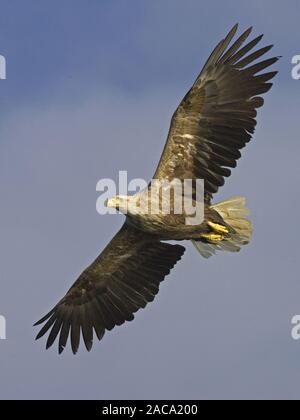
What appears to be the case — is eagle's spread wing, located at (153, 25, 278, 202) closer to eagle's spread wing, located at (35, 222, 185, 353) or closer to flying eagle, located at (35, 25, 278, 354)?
flying eagle, located at (35, 25, 278, 354)

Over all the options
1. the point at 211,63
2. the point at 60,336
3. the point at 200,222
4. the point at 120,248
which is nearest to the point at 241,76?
the point at 211,63

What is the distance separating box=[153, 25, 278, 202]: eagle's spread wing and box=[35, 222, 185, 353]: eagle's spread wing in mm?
1726

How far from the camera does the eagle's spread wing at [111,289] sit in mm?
20031

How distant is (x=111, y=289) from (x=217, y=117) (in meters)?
3.26

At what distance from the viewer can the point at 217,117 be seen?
728 inches

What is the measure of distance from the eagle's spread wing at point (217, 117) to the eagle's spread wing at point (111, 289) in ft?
5.66

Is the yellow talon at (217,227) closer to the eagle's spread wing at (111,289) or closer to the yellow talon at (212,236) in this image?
the yellow talon at (212,236)

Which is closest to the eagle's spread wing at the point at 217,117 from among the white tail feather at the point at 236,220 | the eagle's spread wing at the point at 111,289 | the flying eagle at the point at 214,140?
the flying eagle at the point at 214,140

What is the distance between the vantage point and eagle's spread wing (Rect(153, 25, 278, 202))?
722 inches

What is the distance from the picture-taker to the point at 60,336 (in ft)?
66.3

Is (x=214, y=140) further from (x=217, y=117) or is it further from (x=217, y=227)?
(x=217, y=227)

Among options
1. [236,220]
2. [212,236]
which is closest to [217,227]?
[212,236]

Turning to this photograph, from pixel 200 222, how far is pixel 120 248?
184cm

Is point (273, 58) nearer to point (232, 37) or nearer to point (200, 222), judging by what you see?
point (232, 37)
